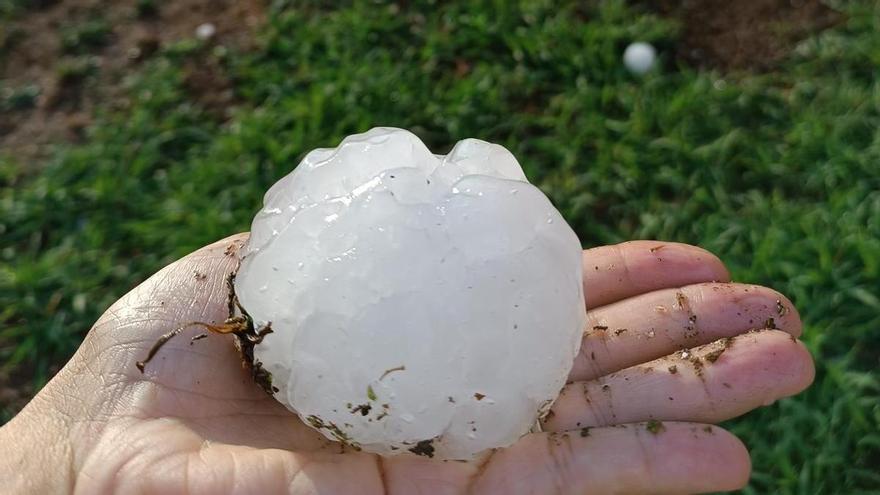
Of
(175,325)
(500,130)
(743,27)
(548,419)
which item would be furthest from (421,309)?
(743,27)

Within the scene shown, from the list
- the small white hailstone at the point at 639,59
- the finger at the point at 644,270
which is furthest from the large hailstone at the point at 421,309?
the small white hailstone at the point at 639,59

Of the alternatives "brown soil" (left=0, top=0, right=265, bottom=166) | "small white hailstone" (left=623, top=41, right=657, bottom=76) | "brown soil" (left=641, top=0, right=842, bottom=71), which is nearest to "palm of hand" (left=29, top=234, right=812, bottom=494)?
"small white hailstone" (left=623, top=41, right=657, bottom=76)

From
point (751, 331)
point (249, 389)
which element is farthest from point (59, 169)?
point (751, 331)

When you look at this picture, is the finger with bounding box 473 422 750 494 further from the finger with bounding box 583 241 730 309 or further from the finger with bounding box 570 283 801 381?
the finger with bounding box 583 241 730 309

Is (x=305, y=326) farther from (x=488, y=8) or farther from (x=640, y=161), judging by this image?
(x=488, y=8)

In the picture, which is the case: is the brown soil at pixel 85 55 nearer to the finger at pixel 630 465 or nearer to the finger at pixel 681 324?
the finger at pixel 681 324
